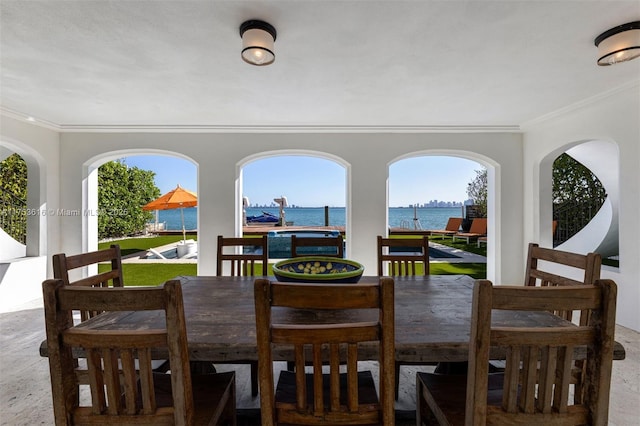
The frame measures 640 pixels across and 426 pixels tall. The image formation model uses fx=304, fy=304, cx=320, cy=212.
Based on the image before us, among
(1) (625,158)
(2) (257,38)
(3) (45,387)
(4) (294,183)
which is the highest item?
(4) (294,183)

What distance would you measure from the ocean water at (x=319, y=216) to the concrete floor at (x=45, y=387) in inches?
974

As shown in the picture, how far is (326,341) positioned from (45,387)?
244 centimetres

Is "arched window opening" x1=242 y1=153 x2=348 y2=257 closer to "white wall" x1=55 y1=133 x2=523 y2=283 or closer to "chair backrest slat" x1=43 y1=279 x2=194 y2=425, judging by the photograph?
"white wall" x1=55 y1=133 x2=523 y2=283

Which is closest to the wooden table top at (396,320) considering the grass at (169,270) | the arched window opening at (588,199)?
the arched window opening at (588,199)

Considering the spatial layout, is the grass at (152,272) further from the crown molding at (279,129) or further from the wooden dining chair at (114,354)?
the wooden dining chair at (114,354)

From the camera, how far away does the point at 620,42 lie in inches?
79.5

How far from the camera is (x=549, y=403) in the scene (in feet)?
3.14

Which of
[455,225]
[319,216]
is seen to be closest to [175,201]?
[455,225]

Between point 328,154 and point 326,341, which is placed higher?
point 328,154

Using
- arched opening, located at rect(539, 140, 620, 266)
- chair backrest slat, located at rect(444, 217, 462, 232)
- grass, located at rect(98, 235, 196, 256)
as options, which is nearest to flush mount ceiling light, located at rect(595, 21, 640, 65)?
arched opening, located at rect(539, 140, 620, 266)

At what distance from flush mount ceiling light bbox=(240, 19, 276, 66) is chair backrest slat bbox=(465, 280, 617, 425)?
1.89m

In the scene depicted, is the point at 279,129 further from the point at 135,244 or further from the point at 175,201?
the point at 135,244

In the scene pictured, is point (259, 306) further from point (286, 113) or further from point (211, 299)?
point (286, 113)

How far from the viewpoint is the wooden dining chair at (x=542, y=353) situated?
879 millimetres
